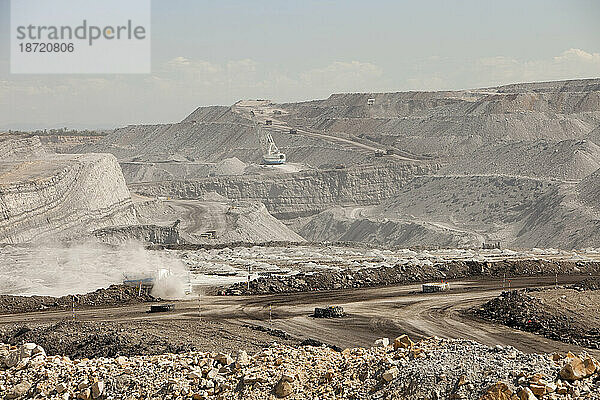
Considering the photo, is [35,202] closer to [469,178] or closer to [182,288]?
[182,288]

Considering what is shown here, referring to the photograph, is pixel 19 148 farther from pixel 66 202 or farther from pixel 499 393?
pixel 499 393

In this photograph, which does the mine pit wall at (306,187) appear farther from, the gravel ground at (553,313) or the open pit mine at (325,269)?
the gravel ground at (553,313)

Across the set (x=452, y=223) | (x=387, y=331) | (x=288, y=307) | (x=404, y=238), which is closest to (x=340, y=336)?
(x=387, y=331)

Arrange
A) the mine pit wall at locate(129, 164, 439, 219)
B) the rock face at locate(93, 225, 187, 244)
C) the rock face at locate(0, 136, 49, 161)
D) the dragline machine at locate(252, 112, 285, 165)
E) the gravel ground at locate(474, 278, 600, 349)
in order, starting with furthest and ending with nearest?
the dragline machine at locate(252, 112, 285, 165) < the rock face at locate(0, 136, 49, 161) < the mine pit wall at locate(129, 164, 439, 219) < the rock face at locate(93, 225, 187, 244) < the gravel ground at locate(474, 278, 600, 349)

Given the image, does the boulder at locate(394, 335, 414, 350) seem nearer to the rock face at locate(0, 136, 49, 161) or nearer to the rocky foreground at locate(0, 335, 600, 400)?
the rocky foreground at locate(0, 335, 600, 400)

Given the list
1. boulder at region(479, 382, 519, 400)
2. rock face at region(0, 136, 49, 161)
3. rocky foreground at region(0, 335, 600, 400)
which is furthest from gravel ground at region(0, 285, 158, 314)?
rock face at region(0, 136, 49, 161)

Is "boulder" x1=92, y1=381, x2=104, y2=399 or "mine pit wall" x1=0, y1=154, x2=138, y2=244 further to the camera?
"mine pit wall" x1=0, y1=154, x2=138, y2=244

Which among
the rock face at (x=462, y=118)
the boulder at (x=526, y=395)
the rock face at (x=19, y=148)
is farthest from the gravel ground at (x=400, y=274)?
the rock face at (x=19, y=148)
